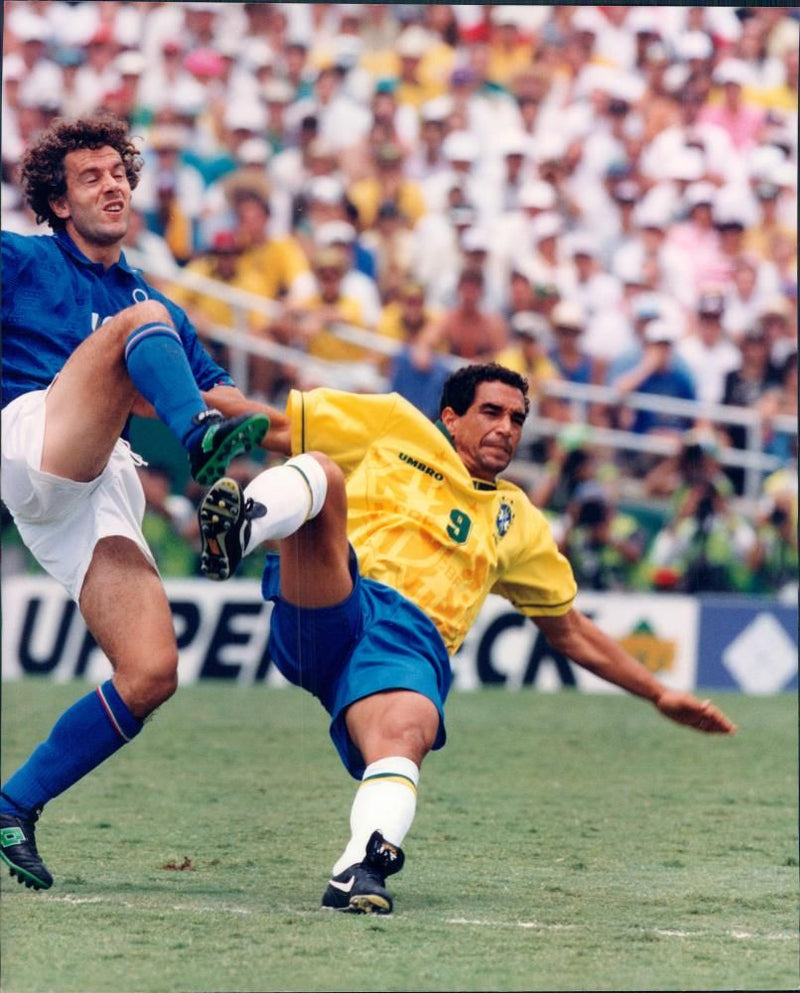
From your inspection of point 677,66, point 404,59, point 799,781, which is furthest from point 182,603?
point 677,66

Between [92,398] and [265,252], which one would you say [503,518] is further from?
[265,252]

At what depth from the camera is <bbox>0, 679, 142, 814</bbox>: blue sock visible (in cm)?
451

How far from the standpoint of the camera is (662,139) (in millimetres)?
13609

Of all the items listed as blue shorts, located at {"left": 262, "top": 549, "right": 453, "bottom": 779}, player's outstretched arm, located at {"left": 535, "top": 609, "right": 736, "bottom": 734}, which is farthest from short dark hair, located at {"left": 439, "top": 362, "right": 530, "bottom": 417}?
player's outstretched arm, located at {"left": 535, "top": 609, "right": 736, "bottom": 734}

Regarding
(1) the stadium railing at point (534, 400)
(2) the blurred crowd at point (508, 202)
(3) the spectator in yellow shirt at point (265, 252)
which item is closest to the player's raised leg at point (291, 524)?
(2) the blurred crowd at point (508, 202)

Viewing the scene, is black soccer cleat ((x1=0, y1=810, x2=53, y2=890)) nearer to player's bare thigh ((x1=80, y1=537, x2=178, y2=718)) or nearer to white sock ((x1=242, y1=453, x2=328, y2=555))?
player's bare thigh ((x1=80, y1=537, x2=178, y2=718))

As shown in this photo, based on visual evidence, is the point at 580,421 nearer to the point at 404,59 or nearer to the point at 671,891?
the point at 404,59

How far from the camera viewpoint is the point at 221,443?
3.85 meters

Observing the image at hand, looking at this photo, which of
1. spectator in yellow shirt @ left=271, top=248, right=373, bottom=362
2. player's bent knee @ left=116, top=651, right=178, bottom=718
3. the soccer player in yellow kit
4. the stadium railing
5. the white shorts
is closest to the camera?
the soccer player in yellow kit

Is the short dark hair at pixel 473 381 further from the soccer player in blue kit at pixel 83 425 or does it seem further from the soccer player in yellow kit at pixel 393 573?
the soccer player in blue kit at pixel 83 425

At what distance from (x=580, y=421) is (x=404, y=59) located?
370 cm

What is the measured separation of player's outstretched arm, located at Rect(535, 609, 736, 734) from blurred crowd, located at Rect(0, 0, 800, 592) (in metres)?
5.81

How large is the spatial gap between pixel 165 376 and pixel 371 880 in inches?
48.6

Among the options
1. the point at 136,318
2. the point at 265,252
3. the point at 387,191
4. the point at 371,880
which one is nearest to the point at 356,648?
the point at 371,880
